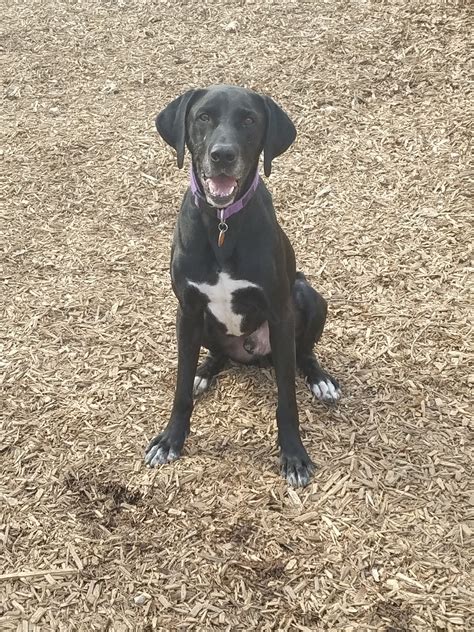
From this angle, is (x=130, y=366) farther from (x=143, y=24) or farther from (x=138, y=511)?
(x=143, y=24)

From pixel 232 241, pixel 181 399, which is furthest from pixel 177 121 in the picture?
pixel 181 399

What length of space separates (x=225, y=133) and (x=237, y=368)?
5.16 feet

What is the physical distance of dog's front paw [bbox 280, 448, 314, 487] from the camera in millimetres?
3564

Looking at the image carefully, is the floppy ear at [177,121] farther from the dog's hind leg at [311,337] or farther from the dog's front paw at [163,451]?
the dog's front paw at [163,451]

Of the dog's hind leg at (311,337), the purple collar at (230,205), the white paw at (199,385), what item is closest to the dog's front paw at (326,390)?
the dog's hind leg at (311,337)

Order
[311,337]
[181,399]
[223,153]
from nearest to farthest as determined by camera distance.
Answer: [223,153]
[181,399]
[311,337]

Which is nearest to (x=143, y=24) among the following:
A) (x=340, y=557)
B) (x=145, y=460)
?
(x=145, y=460)

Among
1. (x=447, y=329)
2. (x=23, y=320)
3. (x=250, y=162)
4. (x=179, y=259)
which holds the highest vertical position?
(x=250, y=162)

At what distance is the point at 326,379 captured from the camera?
4039 millimetres

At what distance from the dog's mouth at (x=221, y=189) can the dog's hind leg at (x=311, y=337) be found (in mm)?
906

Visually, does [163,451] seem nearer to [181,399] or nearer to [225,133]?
[181,399]

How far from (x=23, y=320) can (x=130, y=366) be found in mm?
891

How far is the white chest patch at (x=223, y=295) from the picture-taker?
10.8 ft

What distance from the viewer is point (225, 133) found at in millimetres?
3146
